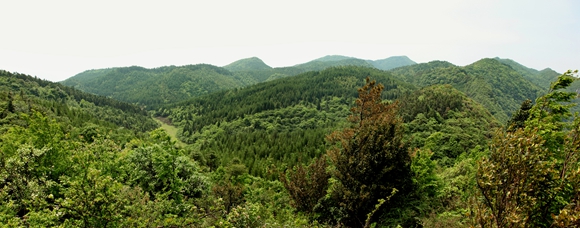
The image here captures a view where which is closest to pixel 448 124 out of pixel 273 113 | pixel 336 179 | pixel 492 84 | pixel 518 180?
pixel 336 179

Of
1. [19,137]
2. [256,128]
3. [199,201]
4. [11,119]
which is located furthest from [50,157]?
[256,128]

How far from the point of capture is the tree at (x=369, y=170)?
1484 cm

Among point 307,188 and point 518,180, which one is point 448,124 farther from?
point 518,180

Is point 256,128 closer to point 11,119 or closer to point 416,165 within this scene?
point 11,119

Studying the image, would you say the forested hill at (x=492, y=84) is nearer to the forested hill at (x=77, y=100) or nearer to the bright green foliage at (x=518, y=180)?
the bright green foliage at (x=518, y=180)

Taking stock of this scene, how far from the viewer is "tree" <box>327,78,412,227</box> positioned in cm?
1484

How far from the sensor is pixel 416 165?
17781 millimetres

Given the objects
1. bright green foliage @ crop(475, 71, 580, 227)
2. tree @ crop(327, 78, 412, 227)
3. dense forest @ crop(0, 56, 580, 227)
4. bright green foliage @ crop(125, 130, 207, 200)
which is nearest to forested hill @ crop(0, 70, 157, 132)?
dense forest @ crop(0, 56, 580, 227)

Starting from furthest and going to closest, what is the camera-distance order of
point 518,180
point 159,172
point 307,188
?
1. point 307,188
2. point 159,172
3. point 518,180

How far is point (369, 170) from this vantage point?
49.3ft

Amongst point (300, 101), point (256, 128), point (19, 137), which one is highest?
point (19, 137)

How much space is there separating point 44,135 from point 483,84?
16744cm

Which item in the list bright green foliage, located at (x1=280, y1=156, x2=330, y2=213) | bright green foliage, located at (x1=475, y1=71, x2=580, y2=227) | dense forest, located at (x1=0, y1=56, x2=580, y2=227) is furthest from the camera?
bright green foliage, located at (x1=280, y1=156, x2=330, y2=213)

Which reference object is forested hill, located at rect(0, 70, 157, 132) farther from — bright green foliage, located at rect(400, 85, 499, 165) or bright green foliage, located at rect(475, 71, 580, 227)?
bright green foliage, located at rect(475, 71, 580, 227)
